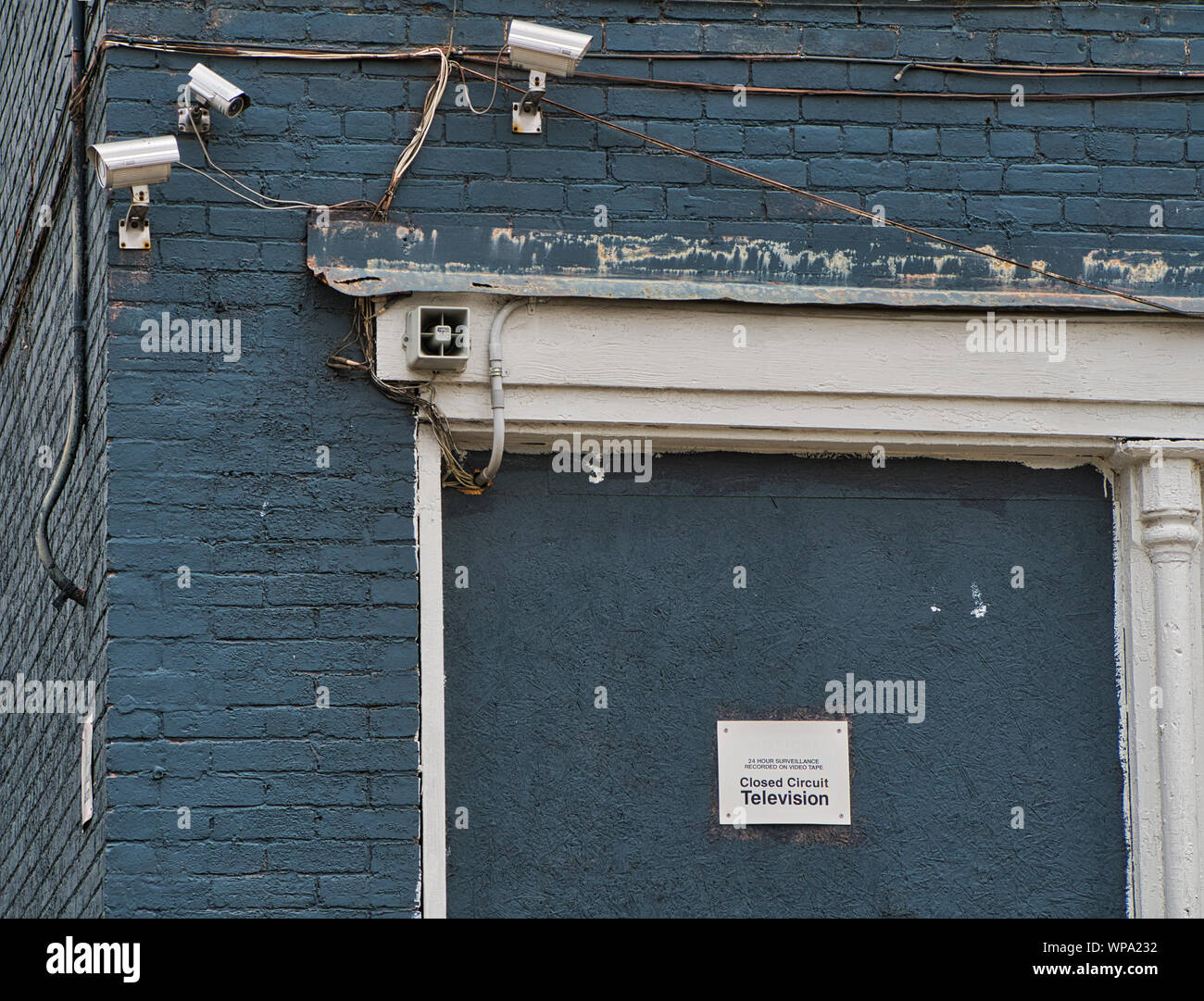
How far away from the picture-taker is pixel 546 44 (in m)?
6.95

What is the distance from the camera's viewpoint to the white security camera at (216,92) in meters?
6.82

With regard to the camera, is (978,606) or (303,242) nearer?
(303,242)

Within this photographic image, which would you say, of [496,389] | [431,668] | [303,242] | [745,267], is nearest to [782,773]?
[431,668]

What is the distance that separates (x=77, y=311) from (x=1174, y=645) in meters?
4.02

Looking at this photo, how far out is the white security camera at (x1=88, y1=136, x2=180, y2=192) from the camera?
21.8 ft

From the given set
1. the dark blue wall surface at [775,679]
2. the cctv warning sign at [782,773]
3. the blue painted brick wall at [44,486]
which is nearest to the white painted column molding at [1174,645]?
the dark blue wall surface at [775,679]

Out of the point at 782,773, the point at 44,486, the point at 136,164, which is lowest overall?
the point at 782,773

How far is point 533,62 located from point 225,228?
3.90ft

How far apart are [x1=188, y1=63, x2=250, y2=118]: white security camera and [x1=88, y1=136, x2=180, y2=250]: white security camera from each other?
190 mm

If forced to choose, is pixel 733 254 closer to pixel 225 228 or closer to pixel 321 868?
pixel 225 228

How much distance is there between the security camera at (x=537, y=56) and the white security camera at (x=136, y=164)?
1.19 m

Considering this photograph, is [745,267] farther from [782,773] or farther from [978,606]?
[782,773]
